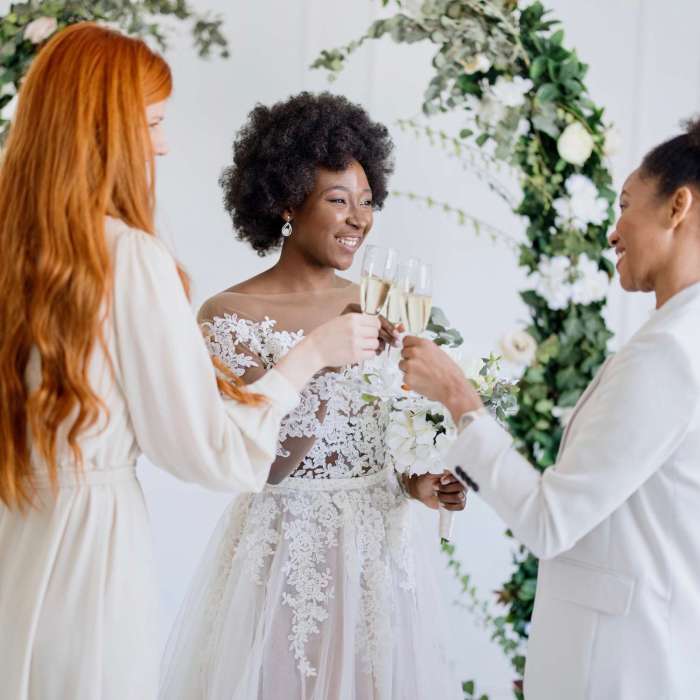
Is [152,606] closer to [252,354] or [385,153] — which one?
[252,354]

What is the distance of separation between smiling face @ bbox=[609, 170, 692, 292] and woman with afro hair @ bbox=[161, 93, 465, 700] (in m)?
0.70

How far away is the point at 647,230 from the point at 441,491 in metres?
0.91

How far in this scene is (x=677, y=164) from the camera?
5.68 ft

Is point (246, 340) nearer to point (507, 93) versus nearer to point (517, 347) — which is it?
point (517, 347)

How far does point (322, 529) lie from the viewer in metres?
2.48

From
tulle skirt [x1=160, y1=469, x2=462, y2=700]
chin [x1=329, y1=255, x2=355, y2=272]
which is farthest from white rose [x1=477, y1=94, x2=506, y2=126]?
tulle skirt [x1=160, y1=469, x2=462, y2=700]

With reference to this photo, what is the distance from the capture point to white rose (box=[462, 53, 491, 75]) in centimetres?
238

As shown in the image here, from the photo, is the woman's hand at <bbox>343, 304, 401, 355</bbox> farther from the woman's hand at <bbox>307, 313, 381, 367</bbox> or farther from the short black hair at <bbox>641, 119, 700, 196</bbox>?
the short black hair at <bbox>641, 119, 700, 196</bbox>

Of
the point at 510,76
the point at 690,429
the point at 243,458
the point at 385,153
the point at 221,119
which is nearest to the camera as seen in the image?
the point at 690,429

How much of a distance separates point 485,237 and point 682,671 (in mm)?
2085

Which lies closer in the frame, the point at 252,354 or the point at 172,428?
the point at 172,428

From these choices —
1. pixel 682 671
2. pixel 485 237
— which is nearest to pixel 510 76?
pixel 485 237

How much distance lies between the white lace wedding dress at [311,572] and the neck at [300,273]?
35mm

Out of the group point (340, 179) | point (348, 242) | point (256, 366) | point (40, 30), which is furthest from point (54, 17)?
point (256, 366)
